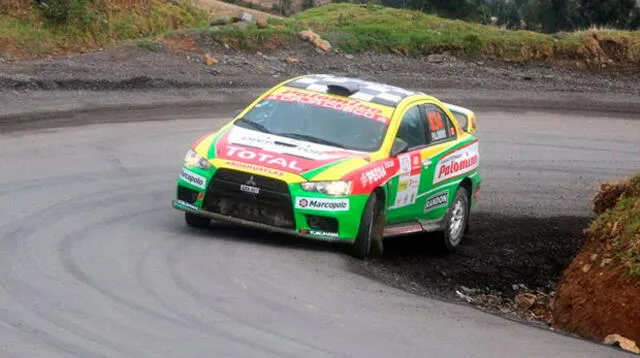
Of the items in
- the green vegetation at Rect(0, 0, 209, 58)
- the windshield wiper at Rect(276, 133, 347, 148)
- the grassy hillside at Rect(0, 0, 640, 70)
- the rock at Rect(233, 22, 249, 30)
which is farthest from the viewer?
the rock at Rect(233, 22, 249, 30)

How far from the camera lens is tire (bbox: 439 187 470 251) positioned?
49.5 ft

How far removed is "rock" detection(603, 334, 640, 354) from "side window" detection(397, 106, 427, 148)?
13.2 ft

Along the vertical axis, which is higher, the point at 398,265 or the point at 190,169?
the point at 190,169

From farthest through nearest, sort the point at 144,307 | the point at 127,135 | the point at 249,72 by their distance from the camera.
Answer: the point at 249,72, the point at 127,135, the point at 144,307

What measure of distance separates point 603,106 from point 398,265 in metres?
11.9

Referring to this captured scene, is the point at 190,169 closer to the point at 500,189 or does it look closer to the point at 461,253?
the point at 461,253

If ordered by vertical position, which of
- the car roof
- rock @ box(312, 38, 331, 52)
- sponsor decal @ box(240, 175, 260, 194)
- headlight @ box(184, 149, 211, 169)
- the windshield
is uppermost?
the car roof

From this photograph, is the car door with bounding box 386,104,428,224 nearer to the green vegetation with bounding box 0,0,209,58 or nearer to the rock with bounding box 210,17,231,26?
the green vegetation with bounding box 0,0,209,58

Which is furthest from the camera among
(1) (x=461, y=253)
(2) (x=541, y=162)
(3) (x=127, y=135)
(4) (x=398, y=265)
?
(2) (x=541, y=162)

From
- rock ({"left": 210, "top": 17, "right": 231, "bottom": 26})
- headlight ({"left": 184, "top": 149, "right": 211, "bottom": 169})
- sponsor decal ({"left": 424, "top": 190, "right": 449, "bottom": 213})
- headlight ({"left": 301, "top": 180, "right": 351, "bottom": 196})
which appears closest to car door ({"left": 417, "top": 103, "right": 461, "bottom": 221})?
sponsor decal ({"left": 424, "top": 190, "right": 449, "bottom": 213})

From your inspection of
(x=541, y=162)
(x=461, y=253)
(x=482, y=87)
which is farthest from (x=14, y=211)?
(x=482, y=87)

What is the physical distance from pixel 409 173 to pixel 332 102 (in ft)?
3.83

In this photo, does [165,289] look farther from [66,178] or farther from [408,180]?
[66,178]

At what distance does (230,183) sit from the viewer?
12648mm
